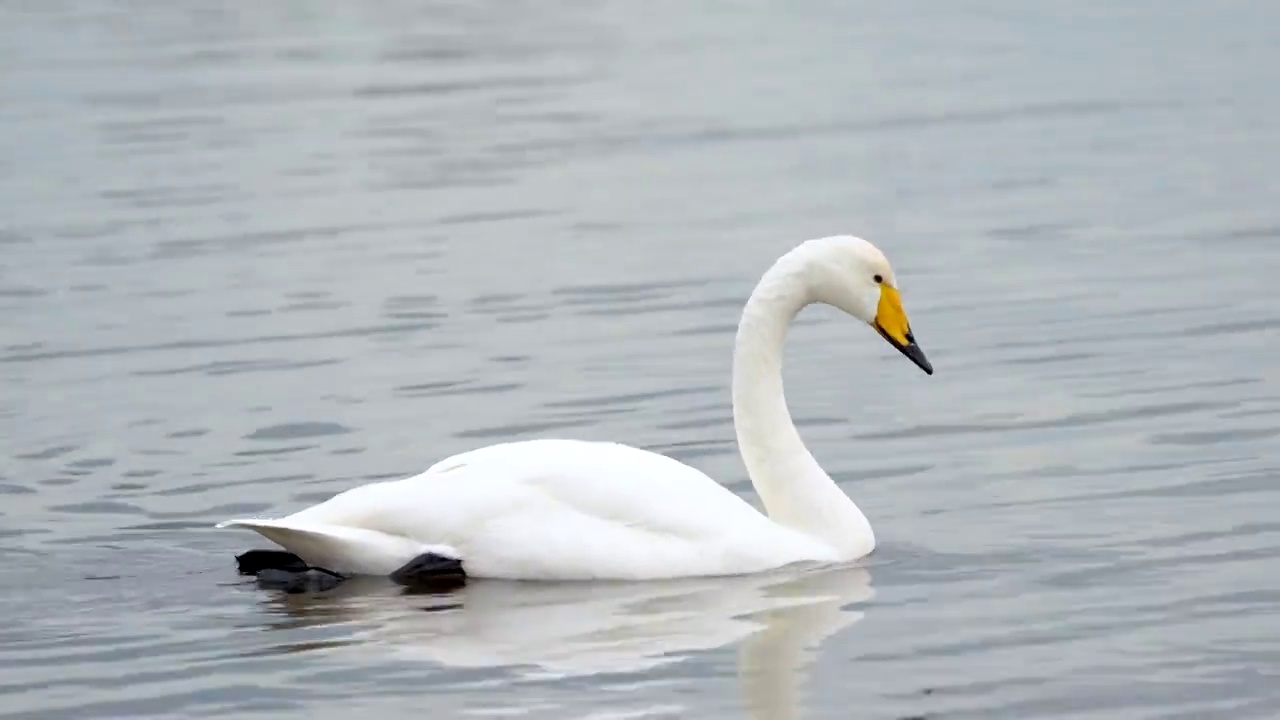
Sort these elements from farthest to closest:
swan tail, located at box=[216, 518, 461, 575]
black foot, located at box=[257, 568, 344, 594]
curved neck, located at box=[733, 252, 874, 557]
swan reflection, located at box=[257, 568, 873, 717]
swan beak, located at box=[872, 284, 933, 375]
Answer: swan beak, located at box=[872, 284, 933, 375]
curved neck, located at box=[733, 252, 874, 557]
black foot, located at box=[257, 568, 344, 594]
swan tail, located at box=[216, 518, 461, 575]
swan reflection, located at box=[257, 568, 873, 717]

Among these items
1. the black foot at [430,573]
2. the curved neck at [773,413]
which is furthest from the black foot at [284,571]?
the curved neck at [773,413]

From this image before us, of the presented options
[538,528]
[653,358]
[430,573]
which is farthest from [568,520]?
[653,358]

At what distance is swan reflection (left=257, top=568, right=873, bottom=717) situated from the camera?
8.53m

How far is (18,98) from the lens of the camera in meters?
28.0

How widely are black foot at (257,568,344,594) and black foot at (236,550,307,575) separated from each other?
15 mm

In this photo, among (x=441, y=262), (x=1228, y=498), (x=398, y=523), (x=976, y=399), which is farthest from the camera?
(x=441, y=262)

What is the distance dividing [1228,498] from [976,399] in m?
2.29

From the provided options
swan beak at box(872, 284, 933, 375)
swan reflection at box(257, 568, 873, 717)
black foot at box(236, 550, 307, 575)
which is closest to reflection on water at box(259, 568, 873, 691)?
swan reflection at box(257, 568, 873, 717)

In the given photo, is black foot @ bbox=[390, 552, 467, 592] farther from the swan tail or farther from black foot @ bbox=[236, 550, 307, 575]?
black foot @ bbox=[236, 550, 307, 575]

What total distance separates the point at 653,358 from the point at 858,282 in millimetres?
3821

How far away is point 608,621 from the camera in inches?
359

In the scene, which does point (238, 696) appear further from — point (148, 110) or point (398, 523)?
point (148, 110)

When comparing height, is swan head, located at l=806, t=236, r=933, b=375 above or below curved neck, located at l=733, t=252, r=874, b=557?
above

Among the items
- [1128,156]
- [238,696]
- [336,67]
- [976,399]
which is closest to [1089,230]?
[1128,156]
